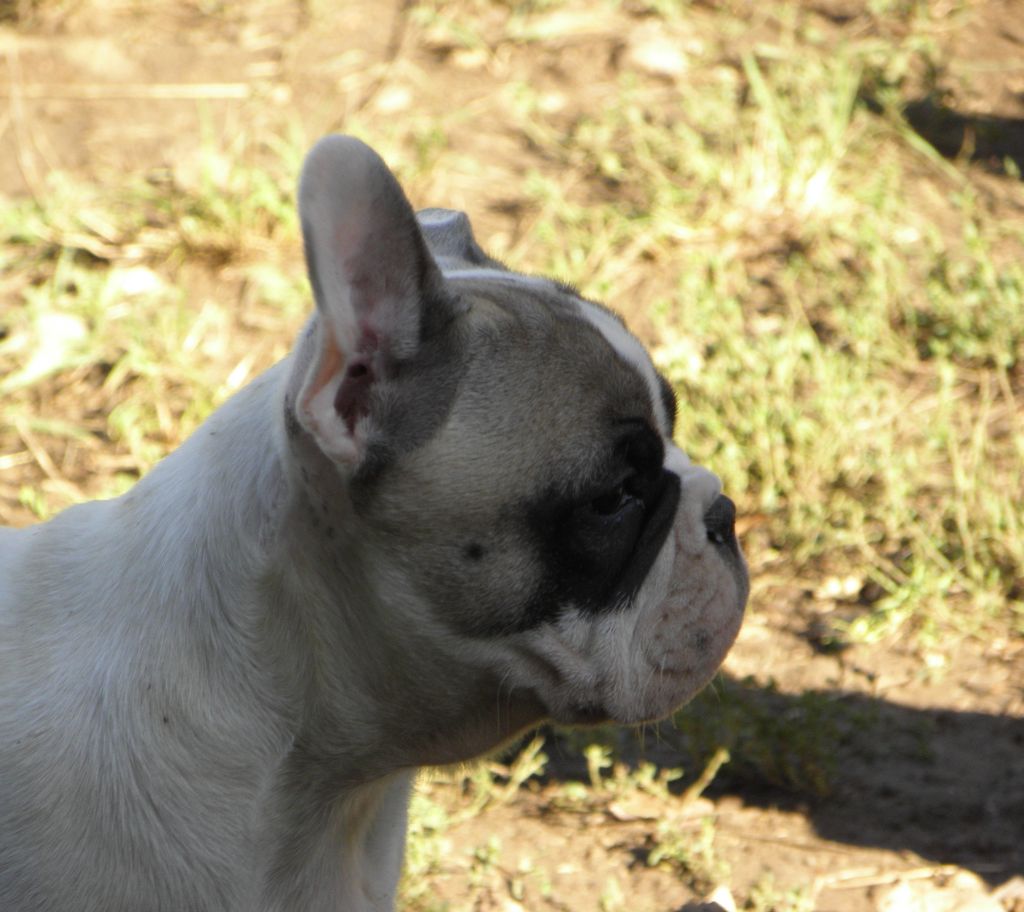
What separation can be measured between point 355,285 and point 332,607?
47 cm

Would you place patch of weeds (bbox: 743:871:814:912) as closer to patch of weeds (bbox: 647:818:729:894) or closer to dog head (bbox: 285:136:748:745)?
patch of weeds (bbox: 647:818:729:894)

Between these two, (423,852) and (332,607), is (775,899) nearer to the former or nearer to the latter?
(423,852)

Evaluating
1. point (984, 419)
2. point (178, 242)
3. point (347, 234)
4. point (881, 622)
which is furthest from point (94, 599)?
point (178, 242)

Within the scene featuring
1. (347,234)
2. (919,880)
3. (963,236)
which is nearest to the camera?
(347,234)

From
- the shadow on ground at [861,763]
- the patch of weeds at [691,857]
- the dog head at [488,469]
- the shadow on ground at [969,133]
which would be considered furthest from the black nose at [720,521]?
the shadow on ground at [969,133]

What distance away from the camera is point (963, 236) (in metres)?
4.61

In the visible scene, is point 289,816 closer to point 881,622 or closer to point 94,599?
point 94,599

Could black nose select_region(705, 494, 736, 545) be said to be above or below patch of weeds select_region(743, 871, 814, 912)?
above

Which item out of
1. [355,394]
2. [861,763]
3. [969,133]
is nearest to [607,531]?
[355,394]

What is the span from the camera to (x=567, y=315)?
7.06 feet

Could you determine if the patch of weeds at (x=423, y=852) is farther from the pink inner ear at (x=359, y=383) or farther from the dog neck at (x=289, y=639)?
the pink inner ear at (x=359, y=383)

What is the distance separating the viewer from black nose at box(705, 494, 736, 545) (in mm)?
2299

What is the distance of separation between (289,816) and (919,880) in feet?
4.77

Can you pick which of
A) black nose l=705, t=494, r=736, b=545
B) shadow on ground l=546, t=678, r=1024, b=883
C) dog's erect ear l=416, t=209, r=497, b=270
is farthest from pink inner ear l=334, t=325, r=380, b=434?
shadow on ground l=546, t=678, r=1024, b=883
